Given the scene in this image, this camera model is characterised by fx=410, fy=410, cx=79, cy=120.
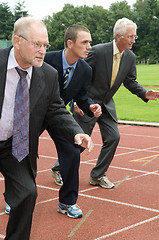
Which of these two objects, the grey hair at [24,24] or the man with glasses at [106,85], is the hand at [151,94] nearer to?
the man with glasses at [106,85]

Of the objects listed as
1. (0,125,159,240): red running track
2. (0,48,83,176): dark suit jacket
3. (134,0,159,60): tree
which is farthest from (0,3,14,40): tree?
(0,48,83,176): dark suit jacket

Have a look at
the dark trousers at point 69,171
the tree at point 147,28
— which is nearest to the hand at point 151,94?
the dark trousers at point 69,171

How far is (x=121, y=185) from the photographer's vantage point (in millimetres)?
5777

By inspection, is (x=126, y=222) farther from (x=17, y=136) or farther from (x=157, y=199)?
(x=17, y=136)

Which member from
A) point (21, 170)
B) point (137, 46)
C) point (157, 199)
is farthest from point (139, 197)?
point (137, 46)

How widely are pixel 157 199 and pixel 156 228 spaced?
3.25 feet

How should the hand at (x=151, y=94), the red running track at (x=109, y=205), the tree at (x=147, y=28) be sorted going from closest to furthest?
the red running track at (x=109, y=205) < the hand at (x=151, y=94) < the tree at (x=147, y=28)

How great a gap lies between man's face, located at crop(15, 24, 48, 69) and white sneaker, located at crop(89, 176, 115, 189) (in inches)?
119

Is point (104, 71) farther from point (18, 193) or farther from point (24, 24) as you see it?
point (18, 193)

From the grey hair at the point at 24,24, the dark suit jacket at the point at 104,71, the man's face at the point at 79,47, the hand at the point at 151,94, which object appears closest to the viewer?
the grey hair at the point at 24,24

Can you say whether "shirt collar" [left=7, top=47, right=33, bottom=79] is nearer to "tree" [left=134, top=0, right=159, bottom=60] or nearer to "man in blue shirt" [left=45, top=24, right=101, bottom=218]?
"man in blue shirt" [left=45, top=24, right=101, bottom=218]

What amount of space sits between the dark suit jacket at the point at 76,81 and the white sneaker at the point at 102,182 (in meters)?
1.21

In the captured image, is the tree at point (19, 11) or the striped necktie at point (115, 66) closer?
the striped necktie at point (115, 66)

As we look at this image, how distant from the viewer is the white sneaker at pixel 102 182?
5613 millimetres
